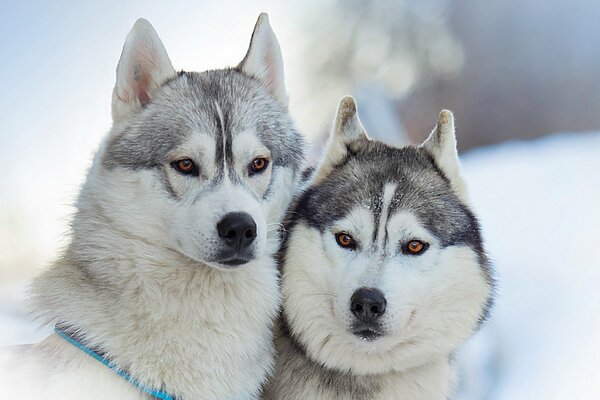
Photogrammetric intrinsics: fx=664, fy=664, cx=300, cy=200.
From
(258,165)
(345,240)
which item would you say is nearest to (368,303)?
(345,240)

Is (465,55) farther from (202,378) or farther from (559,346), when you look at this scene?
(202,378)

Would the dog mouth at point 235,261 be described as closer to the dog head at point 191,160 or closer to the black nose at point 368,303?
the dog head at point 191,160

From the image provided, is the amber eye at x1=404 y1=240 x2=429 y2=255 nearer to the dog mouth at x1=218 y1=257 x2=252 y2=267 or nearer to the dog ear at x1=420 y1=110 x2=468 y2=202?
the dog ear at x1=420 y1=110 x2=468 y2=202

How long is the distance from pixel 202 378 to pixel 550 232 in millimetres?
1770

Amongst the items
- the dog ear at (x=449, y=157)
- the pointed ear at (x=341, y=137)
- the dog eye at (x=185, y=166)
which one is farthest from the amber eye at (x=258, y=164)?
the dog ear at (x=449, y=157)

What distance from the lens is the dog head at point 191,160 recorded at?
57.7 inches

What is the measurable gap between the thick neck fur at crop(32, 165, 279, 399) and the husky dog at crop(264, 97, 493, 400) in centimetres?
14

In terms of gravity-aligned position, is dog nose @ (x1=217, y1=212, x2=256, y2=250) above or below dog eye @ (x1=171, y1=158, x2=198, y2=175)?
below

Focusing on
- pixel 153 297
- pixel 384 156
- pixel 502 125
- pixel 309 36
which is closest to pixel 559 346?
pixel 502 125

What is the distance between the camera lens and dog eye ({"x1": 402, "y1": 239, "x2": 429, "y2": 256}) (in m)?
1.65

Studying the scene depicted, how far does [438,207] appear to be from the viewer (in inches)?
67.7

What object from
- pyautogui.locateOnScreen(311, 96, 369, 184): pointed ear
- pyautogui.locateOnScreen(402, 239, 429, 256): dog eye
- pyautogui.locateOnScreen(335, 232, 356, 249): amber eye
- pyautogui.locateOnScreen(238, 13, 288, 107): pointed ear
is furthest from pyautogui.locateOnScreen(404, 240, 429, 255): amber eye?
pyautogui.locateOnScreen(238, 13, 288, 107): pointed ear

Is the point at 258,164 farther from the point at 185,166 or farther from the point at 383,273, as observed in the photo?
the point at 383,273

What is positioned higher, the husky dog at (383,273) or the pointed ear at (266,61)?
the pointed ear at (266,61)
